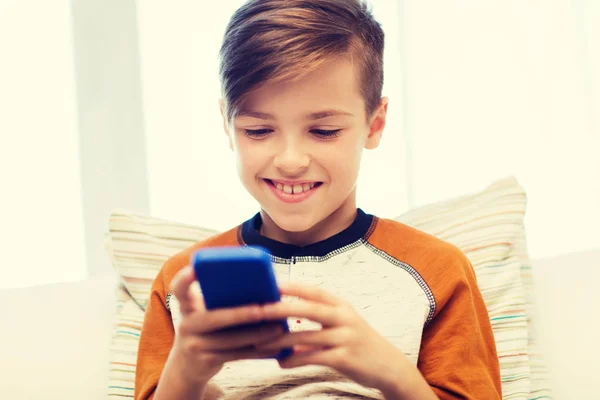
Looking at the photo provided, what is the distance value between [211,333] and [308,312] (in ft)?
0.34

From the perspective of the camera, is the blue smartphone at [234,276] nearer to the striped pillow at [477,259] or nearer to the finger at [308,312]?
Answer: the finger at [308,312]

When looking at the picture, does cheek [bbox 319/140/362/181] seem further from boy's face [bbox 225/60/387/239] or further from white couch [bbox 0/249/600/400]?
white couch [bbox 0/249/600/400]

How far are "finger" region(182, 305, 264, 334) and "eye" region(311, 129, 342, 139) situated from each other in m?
0.35

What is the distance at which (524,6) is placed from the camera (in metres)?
2.13

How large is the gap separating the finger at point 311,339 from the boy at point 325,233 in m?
0.13

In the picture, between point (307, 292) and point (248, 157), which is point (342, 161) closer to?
point (248, 157)

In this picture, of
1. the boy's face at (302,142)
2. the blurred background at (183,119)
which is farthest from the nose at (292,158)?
the blurred background at (183,119)

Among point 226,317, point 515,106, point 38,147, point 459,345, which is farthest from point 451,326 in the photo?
point 38,147

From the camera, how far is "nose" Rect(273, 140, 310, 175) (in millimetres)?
933

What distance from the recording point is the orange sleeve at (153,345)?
102 centimetres

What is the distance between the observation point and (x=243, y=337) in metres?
0.69

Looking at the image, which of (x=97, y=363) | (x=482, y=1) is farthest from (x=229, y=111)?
(x=482, y=1)

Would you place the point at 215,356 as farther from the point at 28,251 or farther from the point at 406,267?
the point at 28,251

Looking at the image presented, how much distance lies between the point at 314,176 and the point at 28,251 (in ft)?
4.94
